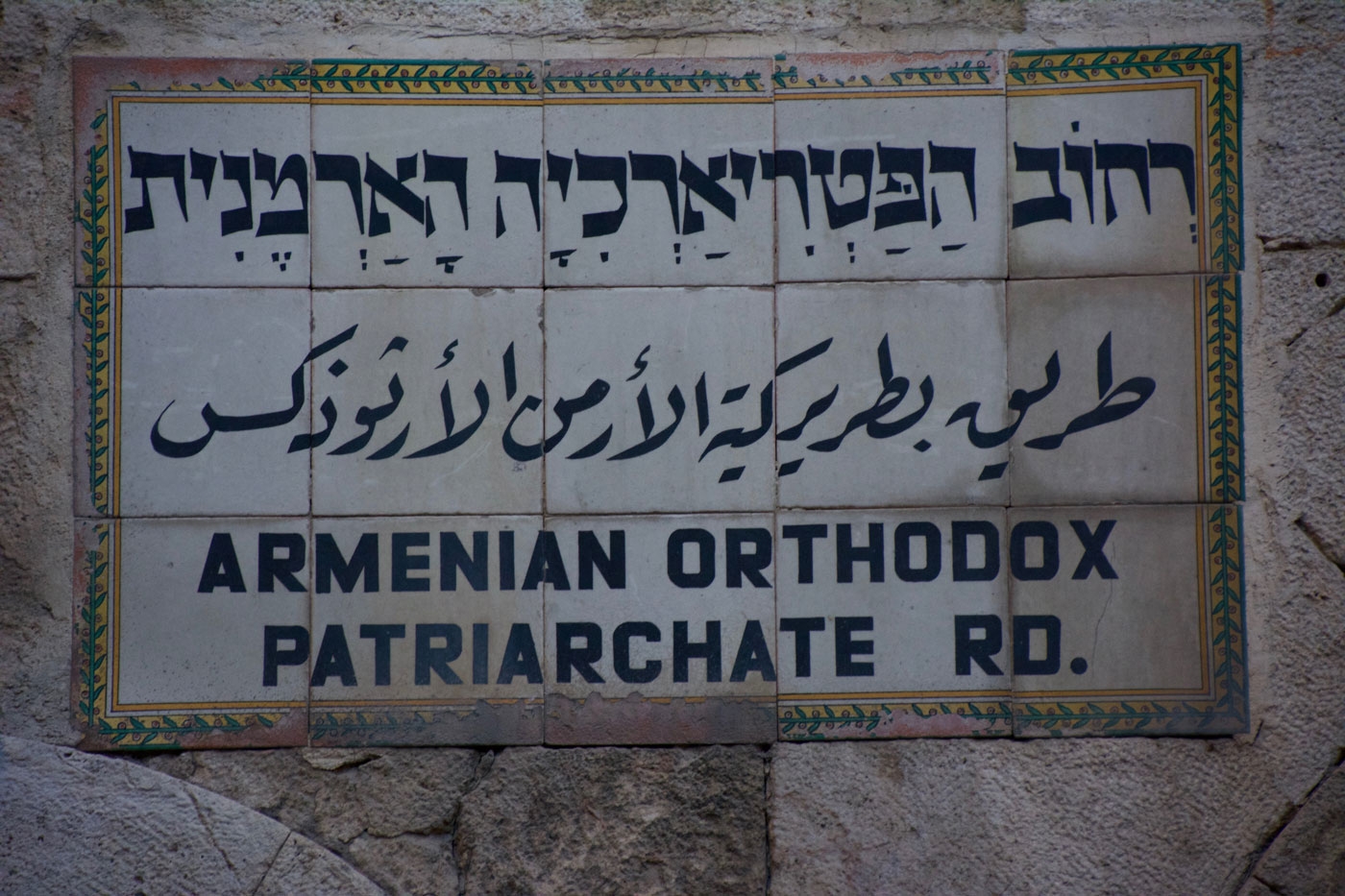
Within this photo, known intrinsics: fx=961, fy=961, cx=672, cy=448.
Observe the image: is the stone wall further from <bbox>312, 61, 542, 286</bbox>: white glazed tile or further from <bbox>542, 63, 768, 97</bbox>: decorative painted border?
<bbox>542, 63, 768, 97</bbox>: decorative painted border

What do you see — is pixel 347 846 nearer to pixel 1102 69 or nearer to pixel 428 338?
pixel 428 338

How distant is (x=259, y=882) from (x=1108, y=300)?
3.12 metres

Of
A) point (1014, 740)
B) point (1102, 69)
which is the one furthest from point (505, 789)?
point (1102, 69)

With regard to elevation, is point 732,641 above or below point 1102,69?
below

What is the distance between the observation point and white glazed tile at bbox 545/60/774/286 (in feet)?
9.95

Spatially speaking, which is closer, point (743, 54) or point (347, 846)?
point (347, 846)

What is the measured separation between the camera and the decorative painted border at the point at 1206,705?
115 inches

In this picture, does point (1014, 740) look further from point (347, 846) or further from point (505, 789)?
point (347, 846)

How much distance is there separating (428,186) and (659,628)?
5.15ft

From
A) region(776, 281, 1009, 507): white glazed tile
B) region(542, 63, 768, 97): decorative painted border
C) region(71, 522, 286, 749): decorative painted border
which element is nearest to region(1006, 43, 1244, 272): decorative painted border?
region(776, 281, 1009, 507): white glazed tile

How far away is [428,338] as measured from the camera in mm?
3010

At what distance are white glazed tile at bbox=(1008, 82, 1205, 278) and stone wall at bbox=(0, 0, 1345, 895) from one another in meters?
0.21

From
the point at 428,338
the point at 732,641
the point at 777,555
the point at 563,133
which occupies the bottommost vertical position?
the point at 732,641

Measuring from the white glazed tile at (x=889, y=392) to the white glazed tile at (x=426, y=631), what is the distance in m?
0.90
